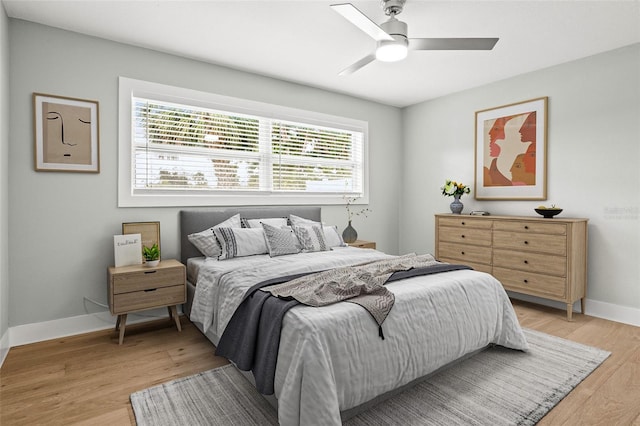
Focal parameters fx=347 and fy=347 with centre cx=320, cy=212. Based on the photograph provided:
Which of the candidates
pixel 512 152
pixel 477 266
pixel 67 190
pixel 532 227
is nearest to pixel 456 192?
pixel 512 152

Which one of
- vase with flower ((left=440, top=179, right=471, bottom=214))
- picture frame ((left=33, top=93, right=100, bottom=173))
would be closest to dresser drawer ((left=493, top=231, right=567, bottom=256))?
vase with flower ((left=440, top=179, right=471, bottom=214))

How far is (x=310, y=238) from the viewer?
3.69m

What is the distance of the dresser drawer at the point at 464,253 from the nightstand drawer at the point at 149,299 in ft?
10.5

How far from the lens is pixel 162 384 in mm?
2242

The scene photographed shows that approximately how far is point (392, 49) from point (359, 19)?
424mm

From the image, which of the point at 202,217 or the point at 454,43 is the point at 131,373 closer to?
the point at 202,217

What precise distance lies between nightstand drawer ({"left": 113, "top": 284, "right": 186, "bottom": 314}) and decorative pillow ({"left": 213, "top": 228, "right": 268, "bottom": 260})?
0.47 m

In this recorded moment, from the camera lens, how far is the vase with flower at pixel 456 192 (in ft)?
15.0

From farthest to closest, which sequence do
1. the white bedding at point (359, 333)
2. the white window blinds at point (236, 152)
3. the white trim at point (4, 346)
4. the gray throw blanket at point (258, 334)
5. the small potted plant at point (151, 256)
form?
the white window blinds at point (236, 152), the small potted plant at point (151, 256), the white trim at point (4, 346), the gray throw blanket at point (258, 334), the white bedding at point (359, 333)

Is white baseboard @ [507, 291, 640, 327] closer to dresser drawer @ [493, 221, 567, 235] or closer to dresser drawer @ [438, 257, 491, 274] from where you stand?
dresser drawer @ [438, 257, 491, 274]

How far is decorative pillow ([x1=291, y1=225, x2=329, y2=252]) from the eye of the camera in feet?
12.0

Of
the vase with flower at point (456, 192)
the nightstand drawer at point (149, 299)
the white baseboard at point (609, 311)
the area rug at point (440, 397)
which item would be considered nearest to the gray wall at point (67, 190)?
the nightstand drawer at point (149, 299)

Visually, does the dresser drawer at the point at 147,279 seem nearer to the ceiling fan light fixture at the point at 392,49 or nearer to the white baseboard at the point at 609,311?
the ceiling fan light fixture at the point at 392,49

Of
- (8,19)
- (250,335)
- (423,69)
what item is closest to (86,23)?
(8,19)
